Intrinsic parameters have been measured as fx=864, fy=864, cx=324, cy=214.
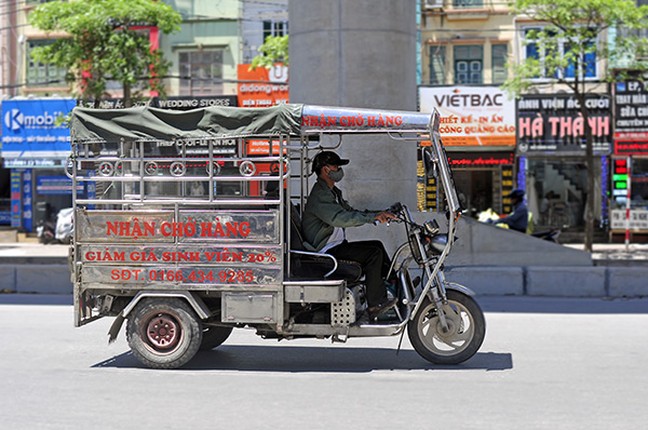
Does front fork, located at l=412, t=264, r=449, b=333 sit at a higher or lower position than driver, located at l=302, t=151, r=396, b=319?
lower

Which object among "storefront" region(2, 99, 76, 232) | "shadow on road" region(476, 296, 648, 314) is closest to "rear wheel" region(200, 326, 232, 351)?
"shadow on road" region(476, 296, 648, 314)

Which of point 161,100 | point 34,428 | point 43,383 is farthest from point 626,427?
point 161,100

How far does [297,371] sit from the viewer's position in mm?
7637

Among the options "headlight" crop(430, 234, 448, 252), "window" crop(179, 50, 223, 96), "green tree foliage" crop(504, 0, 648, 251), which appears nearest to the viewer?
"headlight" crop(430, 234, 448, 252)

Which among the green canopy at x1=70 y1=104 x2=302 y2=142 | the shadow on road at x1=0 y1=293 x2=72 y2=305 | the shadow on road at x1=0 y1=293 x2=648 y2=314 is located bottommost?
the shadow on road at x1=0 y1=293 x2=72 y2=305

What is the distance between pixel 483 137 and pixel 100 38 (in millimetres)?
11505

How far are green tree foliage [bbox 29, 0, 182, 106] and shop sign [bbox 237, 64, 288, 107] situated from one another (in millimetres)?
4543

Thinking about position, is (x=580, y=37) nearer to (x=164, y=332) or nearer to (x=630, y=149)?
(x=630, y=149)

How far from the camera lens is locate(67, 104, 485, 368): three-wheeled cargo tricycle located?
741 centimetres

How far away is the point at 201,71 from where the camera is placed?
29.2 m

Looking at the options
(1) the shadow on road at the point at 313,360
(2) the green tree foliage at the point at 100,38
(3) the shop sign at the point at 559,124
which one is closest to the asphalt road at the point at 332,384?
(1) the shadow on road at the point at 313,360

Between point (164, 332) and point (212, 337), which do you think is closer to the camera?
point (164, 332)

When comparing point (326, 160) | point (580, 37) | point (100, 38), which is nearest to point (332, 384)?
point (326, 160)

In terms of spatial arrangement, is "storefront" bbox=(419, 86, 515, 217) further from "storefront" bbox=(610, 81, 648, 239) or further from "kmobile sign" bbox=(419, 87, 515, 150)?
"storefront" bbox=(610, 81, 648, 239)
